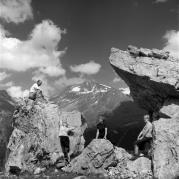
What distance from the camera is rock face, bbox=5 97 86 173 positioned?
3025 cm

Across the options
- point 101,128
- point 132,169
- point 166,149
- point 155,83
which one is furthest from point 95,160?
point 155,83

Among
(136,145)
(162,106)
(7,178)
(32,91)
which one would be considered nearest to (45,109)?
(32,91)

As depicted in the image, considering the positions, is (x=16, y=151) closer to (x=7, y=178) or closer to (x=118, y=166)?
(x=7, y=178)

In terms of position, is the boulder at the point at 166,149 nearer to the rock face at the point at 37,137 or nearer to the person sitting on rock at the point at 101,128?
the person sitting on rock at the point at 101,128

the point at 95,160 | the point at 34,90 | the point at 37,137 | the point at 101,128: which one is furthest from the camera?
the point at 34,90

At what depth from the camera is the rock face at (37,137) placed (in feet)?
99.2

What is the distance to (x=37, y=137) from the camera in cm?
3153

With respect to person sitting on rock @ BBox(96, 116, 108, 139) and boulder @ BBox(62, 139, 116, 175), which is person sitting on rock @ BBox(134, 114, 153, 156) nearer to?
person sitting on rock @ BBox(96, 116, 108, 139)

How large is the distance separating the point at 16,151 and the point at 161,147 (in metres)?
15.5

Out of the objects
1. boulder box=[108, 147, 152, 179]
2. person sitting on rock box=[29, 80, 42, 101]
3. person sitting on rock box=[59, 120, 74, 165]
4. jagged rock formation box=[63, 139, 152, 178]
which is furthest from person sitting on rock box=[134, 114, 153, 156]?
person sitting on rock box=[29, 80, 42, 101]

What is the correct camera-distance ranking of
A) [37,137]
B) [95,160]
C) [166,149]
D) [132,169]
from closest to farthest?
[166,149] → [132,169] → [95,160] → [37,137]

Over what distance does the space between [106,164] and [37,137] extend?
8.81 meters

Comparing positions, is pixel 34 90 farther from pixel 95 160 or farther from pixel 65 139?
pixel 95 160

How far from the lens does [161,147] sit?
2536cm
